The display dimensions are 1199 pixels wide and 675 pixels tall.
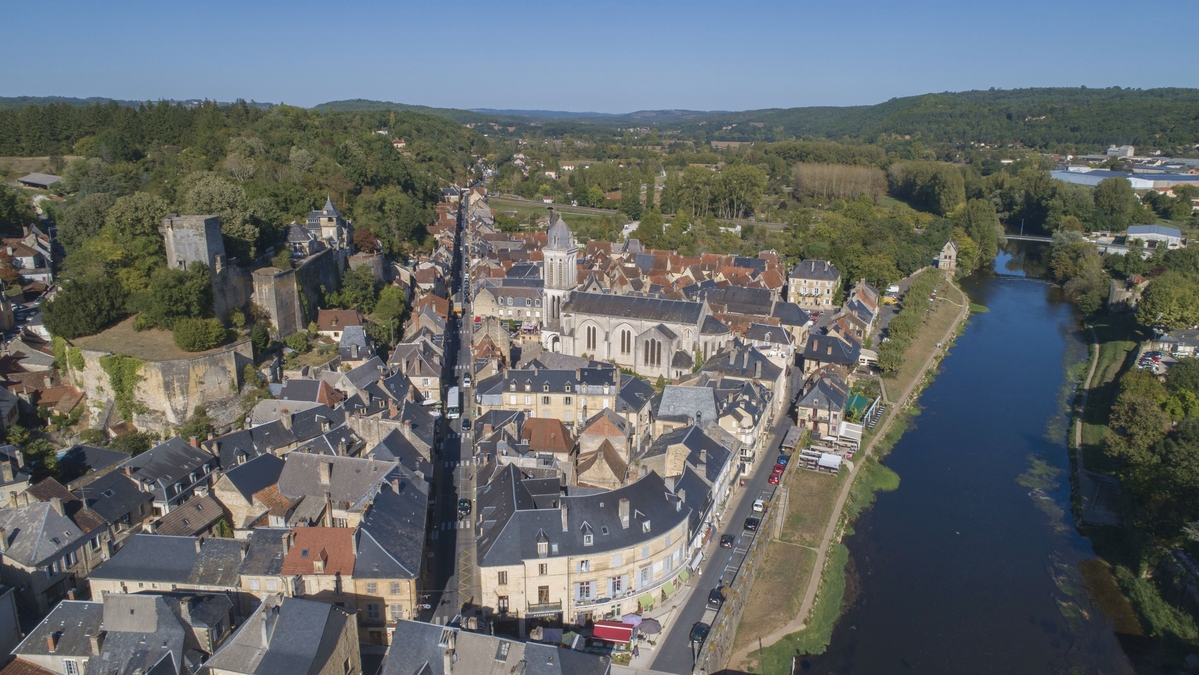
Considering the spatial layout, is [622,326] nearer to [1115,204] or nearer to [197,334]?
[197,334]

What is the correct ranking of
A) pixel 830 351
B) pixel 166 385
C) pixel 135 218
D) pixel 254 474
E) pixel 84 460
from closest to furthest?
1. pixel 254 474
2. pixel 84 460
3. pixel 166 385
4. pixel 135 218
5. pixel 830 351

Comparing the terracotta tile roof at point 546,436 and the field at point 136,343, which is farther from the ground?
the field at point 136,343

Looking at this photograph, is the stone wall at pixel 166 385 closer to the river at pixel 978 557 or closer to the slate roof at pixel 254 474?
Result: the slate roof at pixel 254 474

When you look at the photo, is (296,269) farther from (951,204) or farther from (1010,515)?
(951,204)

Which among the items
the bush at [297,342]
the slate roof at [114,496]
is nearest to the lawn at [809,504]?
the slate roof at [114,496]

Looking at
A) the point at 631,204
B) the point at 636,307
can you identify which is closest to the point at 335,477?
the point at 636,307

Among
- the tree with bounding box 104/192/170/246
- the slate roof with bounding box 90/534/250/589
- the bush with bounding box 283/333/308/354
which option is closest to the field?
the tree with bounding box 104/192/170/246
